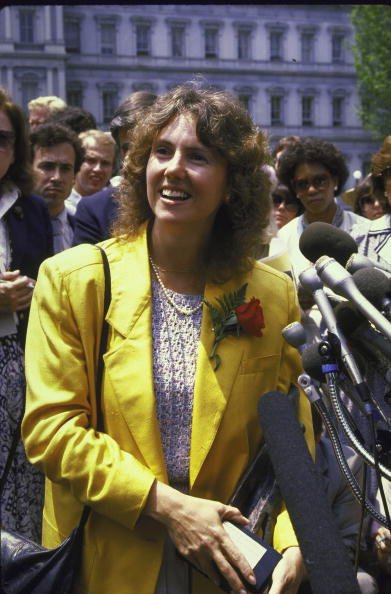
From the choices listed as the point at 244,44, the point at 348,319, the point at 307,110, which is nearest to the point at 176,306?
the point at 348,319

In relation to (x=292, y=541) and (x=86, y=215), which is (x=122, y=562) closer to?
(x=292, y=541)

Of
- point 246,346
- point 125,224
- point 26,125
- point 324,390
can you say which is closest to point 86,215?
point 26,125

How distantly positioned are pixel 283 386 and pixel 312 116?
55113mm

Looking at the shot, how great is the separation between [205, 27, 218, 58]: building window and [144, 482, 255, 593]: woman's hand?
1998 inches

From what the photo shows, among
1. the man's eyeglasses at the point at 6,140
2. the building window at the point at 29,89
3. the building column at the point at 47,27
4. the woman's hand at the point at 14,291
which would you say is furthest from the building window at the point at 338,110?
the woman's hand at the point at 14,291

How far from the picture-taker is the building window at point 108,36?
51.5 metres

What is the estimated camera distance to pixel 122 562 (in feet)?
8.51

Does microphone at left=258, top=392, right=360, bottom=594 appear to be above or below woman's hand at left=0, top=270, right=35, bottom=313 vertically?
below

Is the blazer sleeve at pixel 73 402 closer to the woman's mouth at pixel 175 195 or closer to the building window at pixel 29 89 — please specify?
the woman's mouth at pixel 175 195

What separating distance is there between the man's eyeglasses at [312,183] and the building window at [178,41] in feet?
153

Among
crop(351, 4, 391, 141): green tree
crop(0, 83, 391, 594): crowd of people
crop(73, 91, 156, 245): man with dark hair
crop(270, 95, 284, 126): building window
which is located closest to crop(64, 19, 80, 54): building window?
crop(270, 95, 284, 126): building window

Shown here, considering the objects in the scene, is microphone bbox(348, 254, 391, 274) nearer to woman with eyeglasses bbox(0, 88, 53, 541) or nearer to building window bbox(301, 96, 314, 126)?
woman with eyeglasses bbox(0, 88, 53, 541)

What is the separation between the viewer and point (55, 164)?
5.12 meters

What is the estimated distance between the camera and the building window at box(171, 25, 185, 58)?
50312 mm
